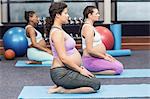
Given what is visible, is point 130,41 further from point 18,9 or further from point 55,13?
point 55,13

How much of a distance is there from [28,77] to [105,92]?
5.01 ft

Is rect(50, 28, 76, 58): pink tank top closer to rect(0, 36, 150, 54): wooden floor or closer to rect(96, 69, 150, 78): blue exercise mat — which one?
rect(96, 69, 150, 78): blue exercise mat

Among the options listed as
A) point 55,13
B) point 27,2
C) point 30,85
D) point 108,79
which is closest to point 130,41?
point 27,2

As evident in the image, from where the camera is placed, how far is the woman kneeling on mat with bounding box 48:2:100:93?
12.4 ft

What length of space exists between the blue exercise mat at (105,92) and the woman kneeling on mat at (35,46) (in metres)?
1.59

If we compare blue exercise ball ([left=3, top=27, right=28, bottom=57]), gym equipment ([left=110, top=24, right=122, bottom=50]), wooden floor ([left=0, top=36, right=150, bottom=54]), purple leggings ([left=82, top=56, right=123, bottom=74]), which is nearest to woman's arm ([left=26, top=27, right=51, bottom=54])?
blue exercise ball ([left=3, top=27, right=28, bottom=57])

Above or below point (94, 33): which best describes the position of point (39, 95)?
below

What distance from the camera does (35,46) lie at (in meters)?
5.91

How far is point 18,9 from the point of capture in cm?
839

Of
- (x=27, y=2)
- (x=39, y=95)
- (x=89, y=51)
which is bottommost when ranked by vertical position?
(x=39, y=95)

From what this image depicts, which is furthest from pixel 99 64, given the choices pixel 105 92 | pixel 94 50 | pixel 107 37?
pixel 107 37

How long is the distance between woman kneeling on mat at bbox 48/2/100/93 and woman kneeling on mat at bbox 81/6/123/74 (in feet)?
2.43

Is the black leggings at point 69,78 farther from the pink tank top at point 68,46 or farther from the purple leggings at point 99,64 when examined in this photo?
the purple leggings at point 99,64

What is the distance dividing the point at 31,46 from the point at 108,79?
1.65 metres
